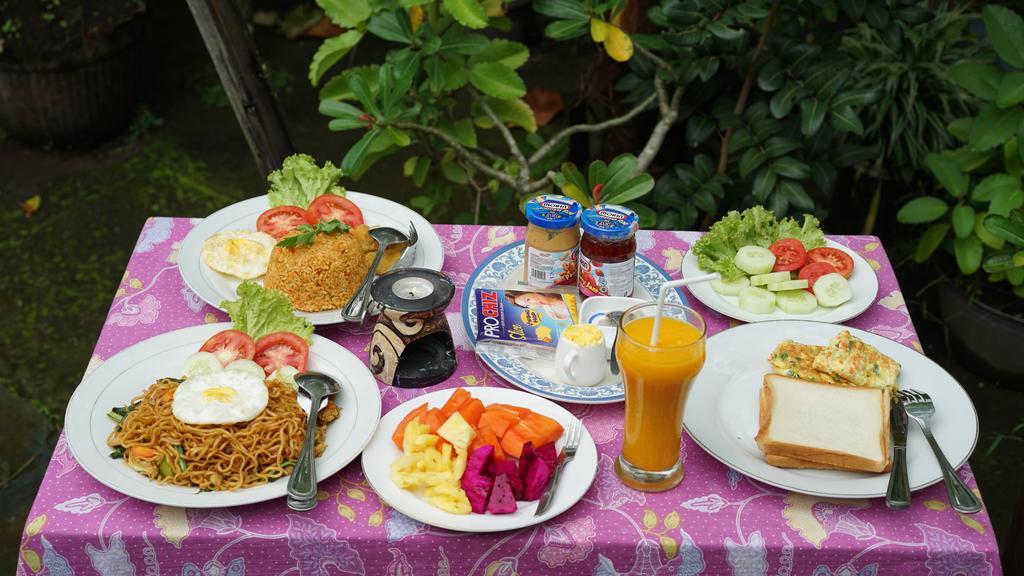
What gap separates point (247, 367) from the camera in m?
1.88

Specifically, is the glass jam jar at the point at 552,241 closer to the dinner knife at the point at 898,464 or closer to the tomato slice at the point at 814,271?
the tomato slice at the point at 814,271

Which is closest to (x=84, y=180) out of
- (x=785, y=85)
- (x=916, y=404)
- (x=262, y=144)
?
(x=262, y=144)

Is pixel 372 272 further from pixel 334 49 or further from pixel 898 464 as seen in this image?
pixel 898 464

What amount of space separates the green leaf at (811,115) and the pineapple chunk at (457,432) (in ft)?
5.78

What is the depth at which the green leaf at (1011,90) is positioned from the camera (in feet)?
9.27

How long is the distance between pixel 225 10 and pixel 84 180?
2333mm

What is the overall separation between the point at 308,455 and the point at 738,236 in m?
1.21

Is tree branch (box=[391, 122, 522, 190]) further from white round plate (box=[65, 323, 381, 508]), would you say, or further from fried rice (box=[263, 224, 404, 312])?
white round plate (box=[65, 323, 381, 508])

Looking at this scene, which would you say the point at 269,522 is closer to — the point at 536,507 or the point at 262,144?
the point at 536,507

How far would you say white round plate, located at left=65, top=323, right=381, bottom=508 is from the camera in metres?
1.65

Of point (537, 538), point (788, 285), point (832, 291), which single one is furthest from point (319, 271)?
point (832, 291)

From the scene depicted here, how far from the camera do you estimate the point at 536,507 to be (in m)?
1.64

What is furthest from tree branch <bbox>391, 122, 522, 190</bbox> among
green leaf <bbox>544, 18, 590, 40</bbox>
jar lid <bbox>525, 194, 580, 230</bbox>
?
jar lid <bbox>525, 194, 580, 230</bbox>

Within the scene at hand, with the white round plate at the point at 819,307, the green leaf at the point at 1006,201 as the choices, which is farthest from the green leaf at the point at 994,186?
the white round plate at the point at 819,307
